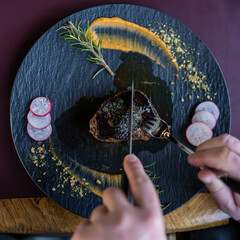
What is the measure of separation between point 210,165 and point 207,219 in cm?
76

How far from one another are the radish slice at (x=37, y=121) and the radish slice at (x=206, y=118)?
3.22 ft

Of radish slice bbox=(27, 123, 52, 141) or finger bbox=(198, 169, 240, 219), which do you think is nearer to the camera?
finger bbox=(198, 169, 240, 219)

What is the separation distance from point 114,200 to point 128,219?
8cm

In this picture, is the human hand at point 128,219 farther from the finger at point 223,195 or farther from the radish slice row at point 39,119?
the radish slice row at point 39,119

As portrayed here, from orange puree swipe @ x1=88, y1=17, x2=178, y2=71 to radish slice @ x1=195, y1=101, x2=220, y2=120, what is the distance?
0.36m

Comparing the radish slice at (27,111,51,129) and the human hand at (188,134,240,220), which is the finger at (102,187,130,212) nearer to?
the human hand at (188,134,240,220)

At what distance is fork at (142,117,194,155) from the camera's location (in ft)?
5.79

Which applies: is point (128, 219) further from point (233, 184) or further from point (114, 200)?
point (233, 184)

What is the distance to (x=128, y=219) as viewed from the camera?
794mm

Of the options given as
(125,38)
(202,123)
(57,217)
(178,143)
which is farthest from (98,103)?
(57,217)

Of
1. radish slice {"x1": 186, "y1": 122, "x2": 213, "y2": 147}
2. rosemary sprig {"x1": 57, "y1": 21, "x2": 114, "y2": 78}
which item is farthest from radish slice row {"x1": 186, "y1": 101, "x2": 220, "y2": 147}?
rosemary sprig {"x1": 57, "y1": 21, "x2": 114, "y2": 78}

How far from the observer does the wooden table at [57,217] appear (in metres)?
1.84

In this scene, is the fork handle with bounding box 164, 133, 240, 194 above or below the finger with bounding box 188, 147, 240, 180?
below

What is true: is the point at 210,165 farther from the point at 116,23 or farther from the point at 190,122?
the point at 116,23
